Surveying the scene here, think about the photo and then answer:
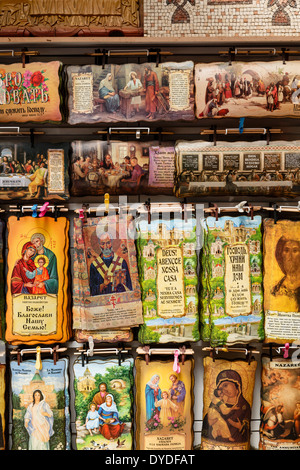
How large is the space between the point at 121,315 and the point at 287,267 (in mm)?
974

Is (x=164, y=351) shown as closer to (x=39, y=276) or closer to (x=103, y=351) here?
(x=103, y=351)

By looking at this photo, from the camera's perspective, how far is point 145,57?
2670 mm

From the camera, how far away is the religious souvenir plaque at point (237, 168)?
8.43 feet

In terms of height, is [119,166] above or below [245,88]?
below

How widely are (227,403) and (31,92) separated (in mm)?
2056

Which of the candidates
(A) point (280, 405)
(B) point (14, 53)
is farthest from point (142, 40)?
(A) point (280, 405)

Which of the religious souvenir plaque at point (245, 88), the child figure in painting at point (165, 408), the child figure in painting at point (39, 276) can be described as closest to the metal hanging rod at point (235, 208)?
the religious souvenir plaque at point (245, 88)

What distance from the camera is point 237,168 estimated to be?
258 cm

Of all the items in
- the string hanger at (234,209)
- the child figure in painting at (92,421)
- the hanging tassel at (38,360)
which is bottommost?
the child figure in painting at (92,421)

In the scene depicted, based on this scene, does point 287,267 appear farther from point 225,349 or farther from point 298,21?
point 298,21

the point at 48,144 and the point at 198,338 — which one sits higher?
the point at 48,144

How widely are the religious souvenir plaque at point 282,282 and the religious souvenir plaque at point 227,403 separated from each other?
0.25 meters

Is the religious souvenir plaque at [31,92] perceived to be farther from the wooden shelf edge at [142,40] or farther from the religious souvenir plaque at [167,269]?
the religious souvenir plaque at [167,269]

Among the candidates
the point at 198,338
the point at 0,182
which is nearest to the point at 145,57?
the point at 0,182
